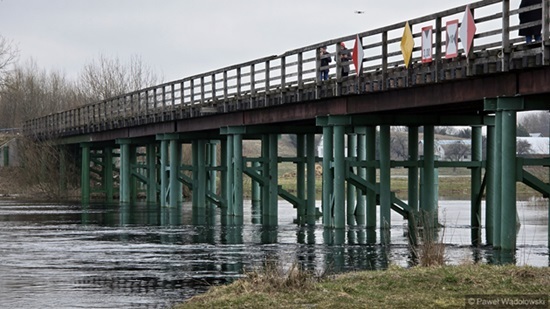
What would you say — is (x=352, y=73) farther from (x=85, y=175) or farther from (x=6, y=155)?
(x=6, y=155)

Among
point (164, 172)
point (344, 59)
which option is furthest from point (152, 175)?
point (344, 59)

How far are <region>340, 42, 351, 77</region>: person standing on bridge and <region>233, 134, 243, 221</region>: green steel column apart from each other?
358 inches

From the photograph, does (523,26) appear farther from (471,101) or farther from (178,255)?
(178,255)

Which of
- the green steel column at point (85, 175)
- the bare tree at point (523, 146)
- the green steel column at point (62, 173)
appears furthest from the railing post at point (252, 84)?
the bare tree at point (523, 146)

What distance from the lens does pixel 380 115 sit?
34750mm

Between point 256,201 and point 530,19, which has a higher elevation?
point 530,19

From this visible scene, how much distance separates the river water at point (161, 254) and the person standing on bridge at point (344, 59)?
4923 mm

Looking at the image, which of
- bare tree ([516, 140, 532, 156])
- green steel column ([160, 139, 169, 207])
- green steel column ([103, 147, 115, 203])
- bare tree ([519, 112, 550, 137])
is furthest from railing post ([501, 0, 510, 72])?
bare tree ([519, 112, 550, 137])

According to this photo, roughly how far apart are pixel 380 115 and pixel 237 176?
10366mm

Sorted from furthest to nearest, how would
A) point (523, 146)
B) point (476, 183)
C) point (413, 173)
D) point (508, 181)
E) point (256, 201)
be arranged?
1. point (523, 146)
2. point (256, 201)
3. point (476, 183)
4. point (413, 173)
5. point (508, 181)

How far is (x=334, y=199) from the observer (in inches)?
1400

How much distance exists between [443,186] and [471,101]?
2286 inches

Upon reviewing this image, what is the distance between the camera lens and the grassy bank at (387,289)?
14984 mm

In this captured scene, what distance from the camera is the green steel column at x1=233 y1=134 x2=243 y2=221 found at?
43.8 m
